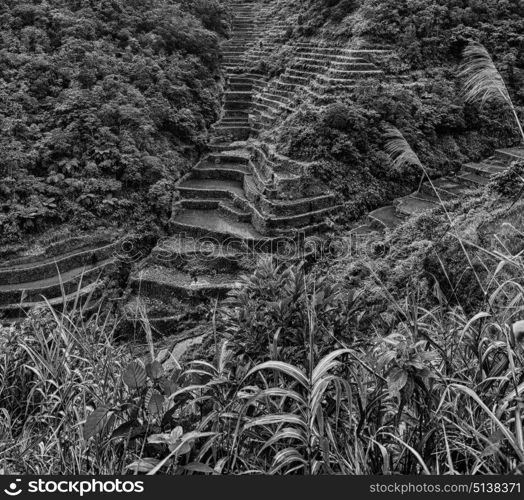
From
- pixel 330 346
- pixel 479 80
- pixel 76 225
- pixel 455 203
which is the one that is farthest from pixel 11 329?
pixel 455 203

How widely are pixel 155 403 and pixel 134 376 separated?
17 centimetres

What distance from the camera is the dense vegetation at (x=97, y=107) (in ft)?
25.0

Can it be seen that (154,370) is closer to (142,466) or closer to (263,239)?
(142,466)

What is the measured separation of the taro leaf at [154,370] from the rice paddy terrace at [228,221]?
11.8ft

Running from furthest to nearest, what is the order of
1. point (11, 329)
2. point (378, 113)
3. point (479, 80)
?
point (378, 113) → point (11, 329) → point (479, 80)

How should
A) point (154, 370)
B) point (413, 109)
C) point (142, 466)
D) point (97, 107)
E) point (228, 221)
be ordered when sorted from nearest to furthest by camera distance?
point (142, 466), point (154, 370), point (228, 221), point (413, 109), point (97, 107)

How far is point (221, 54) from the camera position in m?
12.6

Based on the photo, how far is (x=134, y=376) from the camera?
1.98 m

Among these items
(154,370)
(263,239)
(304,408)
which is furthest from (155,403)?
(263,239)

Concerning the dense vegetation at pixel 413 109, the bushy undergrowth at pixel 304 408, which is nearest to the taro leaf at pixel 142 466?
the bushy undergrowth at pixel 304 408

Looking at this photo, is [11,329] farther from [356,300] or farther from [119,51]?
[119,51]

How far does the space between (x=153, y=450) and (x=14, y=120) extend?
7716mm

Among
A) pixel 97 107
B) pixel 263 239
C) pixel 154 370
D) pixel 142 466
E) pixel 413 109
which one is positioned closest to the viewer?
pixel 142 466

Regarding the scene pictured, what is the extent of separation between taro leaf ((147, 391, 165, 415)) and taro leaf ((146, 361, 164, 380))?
97 millimetres
